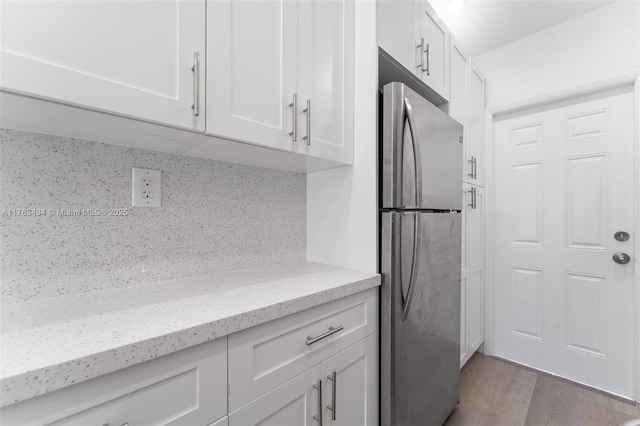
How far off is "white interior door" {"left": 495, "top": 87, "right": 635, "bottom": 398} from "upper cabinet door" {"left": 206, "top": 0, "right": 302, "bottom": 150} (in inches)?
83.7

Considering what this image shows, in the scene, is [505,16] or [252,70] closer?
[252,70]

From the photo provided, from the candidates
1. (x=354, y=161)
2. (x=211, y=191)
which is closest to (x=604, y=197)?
(x=354, y=161)

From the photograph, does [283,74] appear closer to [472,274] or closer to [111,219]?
[111,219]

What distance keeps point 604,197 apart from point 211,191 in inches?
99.8

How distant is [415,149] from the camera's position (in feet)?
3.96

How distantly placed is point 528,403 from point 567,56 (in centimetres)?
250

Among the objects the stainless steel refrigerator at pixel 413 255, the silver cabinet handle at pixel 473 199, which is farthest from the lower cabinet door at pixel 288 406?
the silver cabinet handle at pixel 473 199

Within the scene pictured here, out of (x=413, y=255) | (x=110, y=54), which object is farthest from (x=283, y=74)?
(x=413, y=255)

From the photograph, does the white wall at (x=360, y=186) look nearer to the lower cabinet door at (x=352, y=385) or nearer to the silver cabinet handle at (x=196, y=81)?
the lower cabinet door at (x=352, y=385)

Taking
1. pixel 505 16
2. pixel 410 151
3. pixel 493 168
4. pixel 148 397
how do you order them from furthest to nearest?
pixel 493 168
pixel 505 16
pixel 410 151
pixel 148 397

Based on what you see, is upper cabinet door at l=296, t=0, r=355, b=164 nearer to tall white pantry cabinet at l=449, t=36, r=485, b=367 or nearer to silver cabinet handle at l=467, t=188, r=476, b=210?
tall white pantry cabinet at l=449, t=36, r=485, b=367

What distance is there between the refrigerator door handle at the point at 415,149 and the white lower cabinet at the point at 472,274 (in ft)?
3.17

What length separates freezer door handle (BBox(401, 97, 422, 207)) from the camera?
3.86ft

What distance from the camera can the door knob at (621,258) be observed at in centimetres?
183
